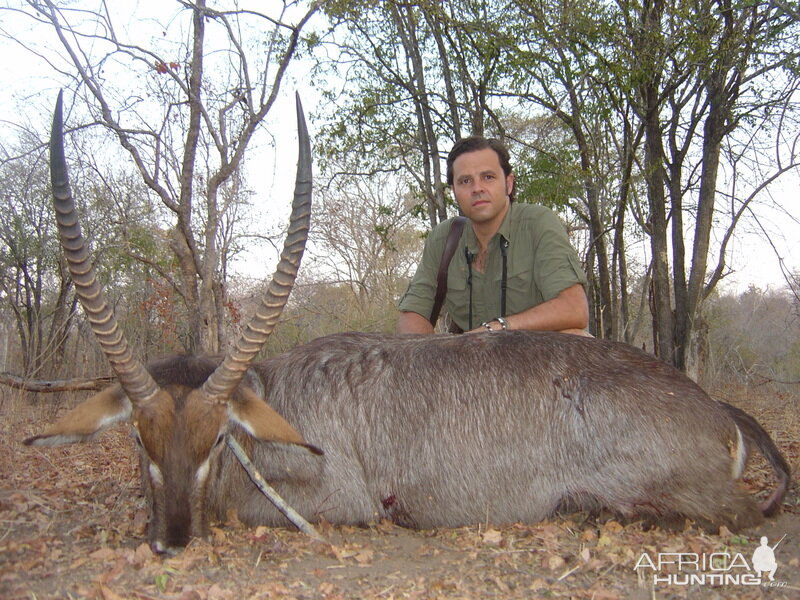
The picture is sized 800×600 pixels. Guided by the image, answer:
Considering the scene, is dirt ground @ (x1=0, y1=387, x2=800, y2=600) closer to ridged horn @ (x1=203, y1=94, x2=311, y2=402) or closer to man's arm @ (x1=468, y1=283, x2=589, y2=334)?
ridged horn @ (x1=203, y1=94, x2=311, y2=402)

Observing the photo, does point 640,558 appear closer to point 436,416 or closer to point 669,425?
point 669,425

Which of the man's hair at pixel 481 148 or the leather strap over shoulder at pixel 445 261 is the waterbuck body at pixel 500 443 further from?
the man's hair at pixel 481 148

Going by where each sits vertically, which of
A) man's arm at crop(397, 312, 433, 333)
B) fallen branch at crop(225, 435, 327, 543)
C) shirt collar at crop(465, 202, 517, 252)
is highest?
shirt collar at crop(465, 202, 517, 252)

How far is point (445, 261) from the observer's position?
19.1 ft

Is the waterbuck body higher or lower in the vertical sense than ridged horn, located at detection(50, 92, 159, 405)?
lower

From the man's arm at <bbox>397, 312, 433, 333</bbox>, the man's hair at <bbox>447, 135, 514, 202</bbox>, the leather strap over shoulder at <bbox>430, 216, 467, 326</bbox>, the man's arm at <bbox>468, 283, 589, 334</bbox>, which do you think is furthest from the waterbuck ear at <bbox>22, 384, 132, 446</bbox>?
A: the man's hair at <bbox>447, 135, 514, 202</bbox>

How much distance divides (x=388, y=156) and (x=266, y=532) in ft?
33.6

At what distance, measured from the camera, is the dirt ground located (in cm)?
281

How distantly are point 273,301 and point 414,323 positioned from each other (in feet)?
8.34

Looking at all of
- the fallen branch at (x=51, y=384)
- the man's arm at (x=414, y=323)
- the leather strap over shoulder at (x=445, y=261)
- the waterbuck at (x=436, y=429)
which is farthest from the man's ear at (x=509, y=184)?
the fallen branch at (x=51, y=384)

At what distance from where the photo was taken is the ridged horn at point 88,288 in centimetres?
305

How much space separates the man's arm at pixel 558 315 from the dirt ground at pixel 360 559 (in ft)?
5.35

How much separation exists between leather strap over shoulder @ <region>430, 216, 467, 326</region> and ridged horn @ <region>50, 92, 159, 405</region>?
294 centimetres

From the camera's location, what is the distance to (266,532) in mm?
3615
